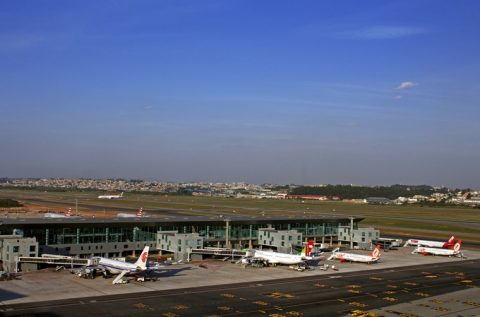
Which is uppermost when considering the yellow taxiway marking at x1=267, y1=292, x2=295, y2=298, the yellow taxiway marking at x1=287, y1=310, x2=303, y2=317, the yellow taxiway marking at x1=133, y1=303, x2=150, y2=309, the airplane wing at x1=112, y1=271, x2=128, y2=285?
the airplane wing at x1=112, y1=271, x2=128, y2=285

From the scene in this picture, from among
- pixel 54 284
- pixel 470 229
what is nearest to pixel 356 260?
pixel 54 284

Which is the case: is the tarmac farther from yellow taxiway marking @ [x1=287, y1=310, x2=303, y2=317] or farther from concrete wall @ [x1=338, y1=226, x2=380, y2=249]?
concrete wall @ [x1=338, y1=226, x2=380, y2=249]

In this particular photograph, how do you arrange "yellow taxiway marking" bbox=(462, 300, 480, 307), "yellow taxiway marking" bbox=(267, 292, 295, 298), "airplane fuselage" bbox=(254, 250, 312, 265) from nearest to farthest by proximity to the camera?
"yellow taxiway marking" bbox=(462, 300, 480, 307)
"yellow taxiway marking" bbox=(267, 292, 295, 298)
"airplane fuselage" bbox=(254, 250, 312, 265)

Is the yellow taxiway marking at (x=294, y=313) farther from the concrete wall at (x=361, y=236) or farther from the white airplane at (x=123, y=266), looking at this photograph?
the concrete wall at (x=361, y=236)

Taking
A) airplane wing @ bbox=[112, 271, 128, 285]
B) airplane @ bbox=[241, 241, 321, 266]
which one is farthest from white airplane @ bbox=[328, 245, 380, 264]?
airplane wing @ bbox=[112, 271, 128, 285]

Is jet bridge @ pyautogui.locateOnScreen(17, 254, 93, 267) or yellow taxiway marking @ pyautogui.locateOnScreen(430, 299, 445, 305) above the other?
jet bridge @ pyautogui.locateOnScreen(17, 254, 93, 267)

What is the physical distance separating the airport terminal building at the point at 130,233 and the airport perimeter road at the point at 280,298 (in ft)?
78.1

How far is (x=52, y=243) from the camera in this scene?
3219 inches

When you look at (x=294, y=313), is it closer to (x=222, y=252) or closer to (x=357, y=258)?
(x=222, y=252)

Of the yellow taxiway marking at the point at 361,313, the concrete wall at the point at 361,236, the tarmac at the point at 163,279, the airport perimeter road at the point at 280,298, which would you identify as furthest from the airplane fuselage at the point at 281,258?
the concrete wall at the point at 361,236

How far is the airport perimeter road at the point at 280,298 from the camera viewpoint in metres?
48.7

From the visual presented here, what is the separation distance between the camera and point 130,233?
89.9 meters

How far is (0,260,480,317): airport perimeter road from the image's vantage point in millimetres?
48656

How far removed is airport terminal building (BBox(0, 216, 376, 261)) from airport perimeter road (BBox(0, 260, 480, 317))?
938 inches
